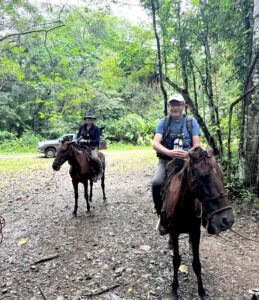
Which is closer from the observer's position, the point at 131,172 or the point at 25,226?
the point at 25,226

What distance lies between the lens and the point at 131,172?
37.6ft

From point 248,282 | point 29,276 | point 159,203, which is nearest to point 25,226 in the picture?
point 29,276

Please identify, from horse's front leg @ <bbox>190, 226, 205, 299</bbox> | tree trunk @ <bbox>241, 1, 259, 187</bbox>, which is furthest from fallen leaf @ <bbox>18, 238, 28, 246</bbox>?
tree trunk @ <bbox>241, 1, 259, 187</bbox>

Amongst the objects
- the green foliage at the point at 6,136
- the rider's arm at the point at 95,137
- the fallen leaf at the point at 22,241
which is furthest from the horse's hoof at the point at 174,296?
the green foliage at the point at 6,136

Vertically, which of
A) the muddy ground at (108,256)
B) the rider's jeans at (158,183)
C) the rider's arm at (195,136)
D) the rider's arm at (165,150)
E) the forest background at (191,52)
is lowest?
the muddy ground at (108,256)

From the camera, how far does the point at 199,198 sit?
243cm

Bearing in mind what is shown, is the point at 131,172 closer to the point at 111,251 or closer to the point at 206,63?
the point at 206,63

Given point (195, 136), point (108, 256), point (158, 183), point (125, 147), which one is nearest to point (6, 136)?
point (125, 147)

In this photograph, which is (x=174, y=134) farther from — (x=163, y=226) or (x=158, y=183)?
(x=163, y=226)

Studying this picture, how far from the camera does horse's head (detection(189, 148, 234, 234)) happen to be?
7.48ft

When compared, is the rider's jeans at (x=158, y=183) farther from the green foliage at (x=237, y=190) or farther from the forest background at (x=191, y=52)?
the green foliage at (x=237, y=190)

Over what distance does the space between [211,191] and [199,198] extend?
169 millimetres

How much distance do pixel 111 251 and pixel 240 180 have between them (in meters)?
3.69

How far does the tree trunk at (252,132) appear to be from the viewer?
5.53 metres
